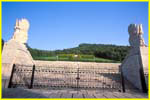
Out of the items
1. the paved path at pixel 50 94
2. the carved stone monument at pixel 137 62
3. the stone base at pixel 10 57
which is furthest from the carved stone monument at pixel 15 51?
the carved stone monument at pixel 137 62

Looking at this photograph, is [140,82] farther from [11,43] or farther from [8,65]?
[11,43]

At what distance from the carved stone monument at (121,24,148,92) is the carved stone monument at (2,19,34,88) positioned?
7248 millimetres

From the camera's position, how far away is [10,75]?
5.89 meters

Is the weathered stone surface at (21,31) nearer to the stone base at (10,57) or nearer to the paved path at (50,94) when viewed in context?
the stone base at (10,57)

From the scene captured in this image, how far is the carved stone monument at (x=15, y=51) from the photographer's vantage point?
5938 millimetres

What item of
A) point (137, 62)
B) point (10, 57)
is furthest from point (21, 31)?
point (137, 62)

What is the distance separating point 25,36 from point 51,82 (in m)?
4.26

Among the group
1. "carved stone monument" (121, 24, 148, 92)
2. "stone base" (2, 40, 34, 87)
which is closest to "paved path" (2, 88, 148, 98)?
"stone base" (2, 40, 34, 87)

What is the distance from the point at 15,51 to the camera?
6.78 meters

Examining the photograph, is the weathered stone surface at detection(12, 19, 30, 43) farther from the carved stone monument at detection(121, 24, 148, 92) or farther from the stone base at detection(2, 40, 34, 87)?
the carved stone monument at detection(121, 24, 148, 92)

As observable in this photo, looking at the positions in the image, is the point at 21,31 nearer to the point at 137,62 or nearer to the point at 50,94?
the point at 50,94

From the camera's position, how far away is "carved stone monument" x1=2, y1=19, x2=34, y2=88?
5.94 metres

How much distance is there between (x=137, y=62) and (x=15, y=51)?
24.9 ft

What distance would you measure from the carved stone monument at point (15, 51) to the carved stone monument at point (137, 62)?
725 cm
